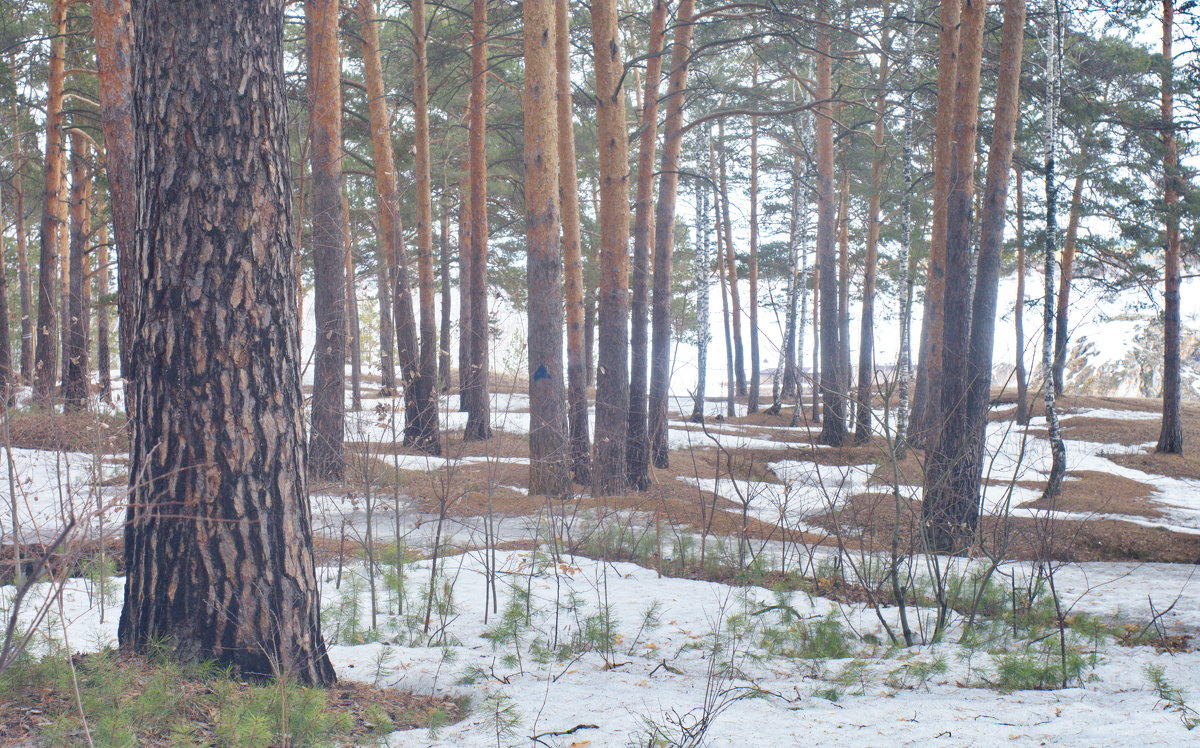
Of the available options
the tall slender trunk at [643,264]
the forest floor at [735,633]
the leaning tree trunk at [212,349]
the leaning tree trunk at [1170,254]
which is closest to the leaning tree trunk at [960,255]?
the forest floor at [735,633]

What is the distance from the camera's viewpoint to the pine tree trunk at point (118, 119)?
6.34 meters

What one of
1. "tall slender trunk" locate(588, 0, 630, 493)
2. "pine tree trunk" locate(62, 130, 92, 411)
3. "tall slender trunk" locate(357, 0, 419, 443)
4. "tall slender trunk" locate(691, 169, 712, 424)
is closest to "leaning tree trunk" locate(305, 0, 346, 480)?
"tall slender trunk" locate(357, 0, 419, 443)

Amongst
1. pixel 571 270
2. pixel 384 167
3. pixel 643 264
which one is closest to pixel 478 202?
pixel 384 167

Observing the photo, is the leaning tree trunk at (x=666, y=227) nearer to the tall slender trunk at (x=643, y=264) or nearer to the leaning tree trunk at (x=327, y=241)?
the tall slender trunk at (x=643, y=264)

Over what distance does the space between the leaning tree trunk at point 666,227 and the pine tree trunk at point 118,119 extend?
582 cm

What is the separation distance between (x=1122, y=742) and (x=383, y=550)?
4.42m

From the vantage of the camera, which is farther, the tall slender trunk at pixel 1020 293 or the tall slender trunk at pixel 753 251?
the tall slender trunk at pixel 753 251

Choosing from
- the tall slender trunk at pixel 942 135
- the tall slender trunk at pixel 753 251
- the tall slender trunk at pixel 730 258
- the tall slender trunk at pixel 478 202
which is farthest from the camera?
the tall slender trunk at pixel 753 251

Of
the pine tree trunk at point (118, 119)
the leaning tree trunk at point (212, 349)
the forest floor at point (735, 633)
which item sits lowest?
the forest floor at point (735, 633)

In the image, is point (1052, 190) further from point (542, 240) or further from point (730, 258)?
point (730, 258)

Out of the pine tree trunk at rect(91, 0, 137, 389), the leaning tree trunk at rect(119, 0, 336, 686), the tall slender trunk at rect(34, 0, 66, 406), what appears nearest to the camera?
the leaning tree trunk at rect(119, 0, 336, 686)

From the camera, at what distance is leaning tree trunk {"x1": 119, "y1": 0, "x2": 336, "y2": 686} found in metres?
2.94

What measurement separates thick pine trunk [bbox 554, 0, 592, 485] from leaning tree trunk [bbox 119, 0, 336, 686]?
643cm

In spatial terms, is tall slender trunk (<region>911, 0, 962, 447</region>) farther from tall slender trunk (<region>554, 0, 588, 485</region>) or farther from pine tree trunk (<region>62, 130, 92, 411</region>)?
pine tree trunk (<region>62, 130, 92, 411</region>)
